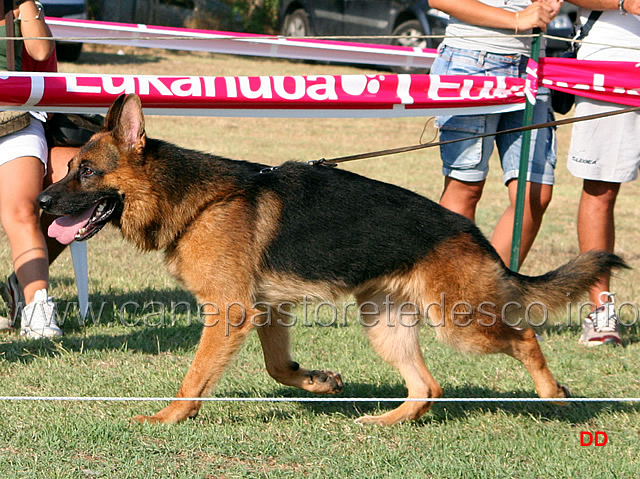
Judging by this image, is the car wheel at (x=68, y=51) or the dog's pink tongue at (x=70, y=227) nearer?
the dog's pink tongue at (x=70, y=227)

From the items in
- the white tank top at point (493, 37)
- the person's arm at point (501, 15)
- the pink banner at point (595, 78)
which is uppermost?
the person's arm at point (501, 15)

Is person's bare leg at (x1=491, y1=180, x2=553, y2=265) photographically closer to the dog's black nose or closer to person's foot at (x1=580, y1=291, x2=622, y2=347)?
person's foot at (x1=580, y1=291, x2=622, y2=347)

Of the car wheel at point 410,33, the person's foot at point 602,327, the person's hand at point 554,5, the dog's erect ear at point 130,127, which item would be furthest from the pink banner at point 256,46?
the car wheel at point 410,33

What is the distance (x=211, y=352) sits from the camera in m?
3.68

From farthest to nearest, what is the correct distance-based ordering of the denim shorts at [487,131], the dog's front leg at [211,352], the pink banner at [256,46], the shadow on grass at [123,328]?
1. the pink banner at [256,46]
2. the denim shorts at [487,131]
3. the shadow on grass at [123,328]
4. the dog's front leg at [211,352]

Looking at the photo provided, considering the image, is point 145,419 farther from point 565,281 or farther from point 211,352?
point 565,281

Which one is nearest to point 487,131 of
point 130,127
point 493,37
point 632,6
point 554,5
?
point 493,37

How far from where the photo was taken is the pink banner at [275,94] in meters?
4.61

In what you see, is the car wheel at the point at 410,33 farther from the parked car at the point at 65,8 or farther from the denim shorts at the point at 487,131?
the denim shorts at the point at 487,131

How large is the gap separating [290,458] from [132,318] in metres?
2.37

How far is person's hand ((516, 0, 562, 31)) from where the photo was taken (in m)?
4.90

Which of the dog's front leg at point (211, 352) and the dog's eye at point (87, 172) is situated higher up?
the dog's eye at point (87, 172)

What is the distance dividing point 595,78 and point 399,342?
90.1 inches

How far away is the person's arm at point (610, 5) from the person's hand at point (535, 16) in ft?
0.70
